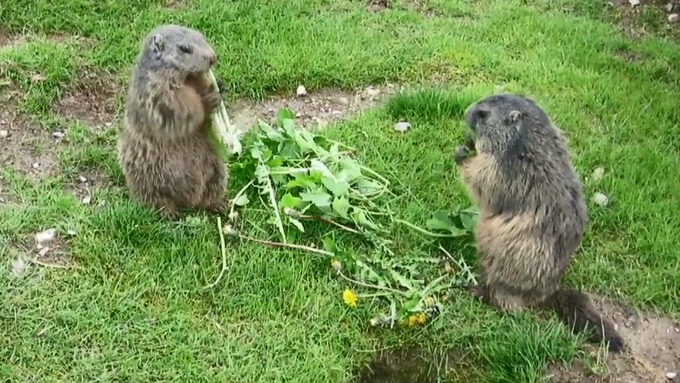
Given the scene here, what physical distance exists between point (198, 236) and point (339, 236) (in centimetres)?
78

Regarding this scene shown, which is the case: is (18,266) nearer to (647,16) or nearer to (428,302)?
(428,302)

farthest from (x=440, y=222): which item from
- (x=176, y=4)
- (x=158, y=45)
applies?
(x=176, y=4)

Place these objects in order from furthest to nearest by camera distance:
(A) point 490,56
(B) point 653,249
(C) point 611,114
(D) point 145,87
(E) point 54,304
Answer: (A) point 490,56 → (C) point 611,114 → (B) point 653,249 → (D) point 145,87 → (E) point 54,304

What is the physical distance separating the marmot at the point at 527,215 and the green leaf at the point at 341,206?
72cm

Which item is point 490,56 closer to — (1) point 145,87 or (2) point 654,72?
(2) point 654,72

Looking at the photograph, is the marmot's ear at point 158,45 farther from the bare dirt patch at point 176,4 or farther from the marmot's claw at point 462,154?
the bare dirt patch at point 176,4

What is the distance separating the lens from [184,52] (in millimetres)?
4758

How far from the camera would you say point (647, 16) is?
7.60 metres

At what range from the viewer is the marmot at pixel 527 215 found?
14.4 ft

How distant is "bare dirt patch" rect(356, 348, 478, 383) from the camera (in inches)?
169

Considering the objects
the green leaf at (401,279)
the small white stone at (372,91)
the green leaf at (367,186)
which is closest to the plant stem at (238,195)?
the green leaf at (367,186)

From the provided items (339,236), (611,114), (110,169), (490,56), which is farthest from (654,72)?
(110,169)

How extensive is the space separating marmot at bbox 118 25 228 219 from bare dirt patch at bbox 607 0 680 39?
413cm

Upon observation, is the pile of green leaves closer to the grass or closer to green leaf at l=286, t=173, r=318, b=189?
green leaf at l=286, t=173, r=318, b=189
